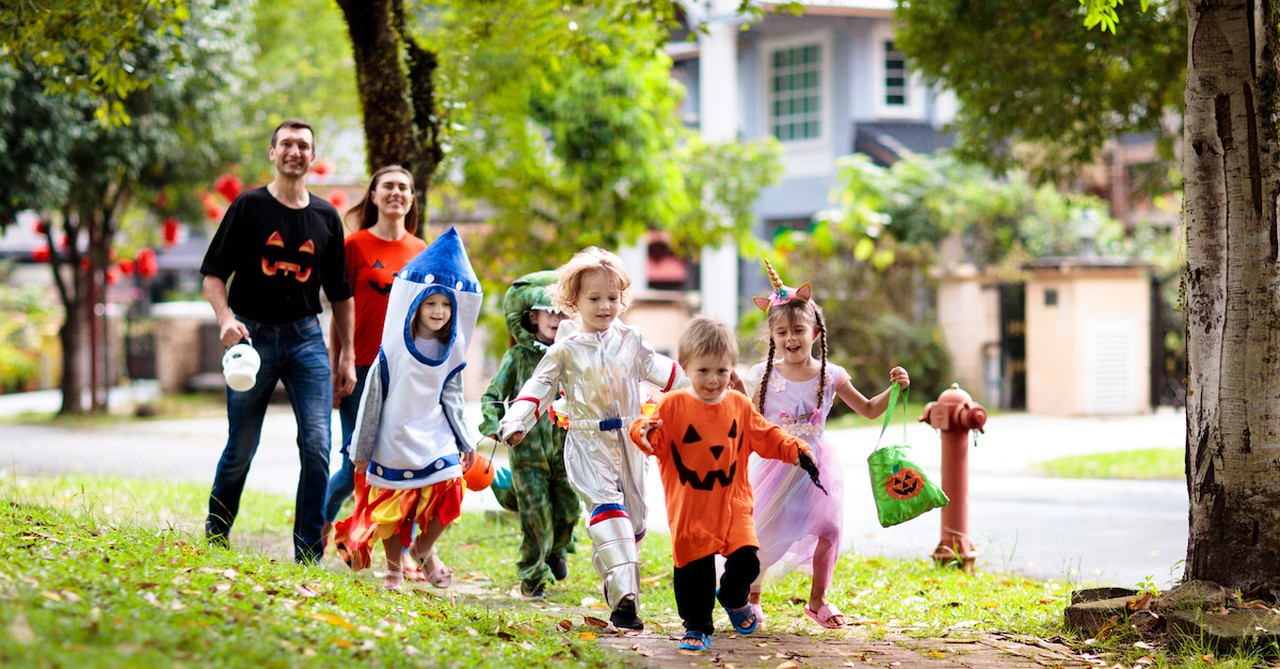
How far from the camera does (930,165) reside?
20125mm

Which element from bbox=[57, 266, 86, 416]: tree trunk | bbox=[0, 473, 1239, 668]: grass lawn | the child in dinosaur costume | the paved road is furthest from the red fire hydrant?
bbox=[57, 266, 86, 416]: tree trunk

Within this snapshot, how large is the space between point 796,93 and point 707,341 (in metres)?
19.8

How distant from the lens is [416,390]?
5.77 metres

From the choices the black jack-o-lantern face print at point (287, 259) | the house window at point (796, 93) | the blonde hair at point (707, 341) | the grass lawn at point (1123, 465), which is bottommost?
the grass lawn at point (1123, 465)

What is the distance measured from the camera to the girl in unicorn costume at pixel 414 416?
577 centimetres

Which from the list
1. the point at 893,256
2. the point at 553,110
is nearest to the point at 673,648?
the point at 553,110

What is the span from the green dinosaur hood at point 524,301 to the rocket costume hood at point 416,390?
45 cm

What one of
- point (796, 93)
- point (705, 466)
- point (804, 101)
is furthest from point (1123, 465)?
point (796, 93)

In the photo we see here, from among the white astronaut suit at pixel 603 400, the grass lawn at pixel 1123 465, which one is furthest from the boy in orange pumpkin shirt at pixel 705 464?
the grass lawn at pixel 1123 465

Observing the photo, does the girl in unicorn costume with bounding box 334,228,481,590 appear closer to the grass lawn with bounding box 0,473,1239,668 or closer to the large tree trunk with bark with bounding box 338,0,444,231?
the grass lawn with bounding box 0,473,1239,668

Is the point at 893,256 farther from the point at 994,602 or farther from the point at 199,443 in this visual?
the point at 994,602

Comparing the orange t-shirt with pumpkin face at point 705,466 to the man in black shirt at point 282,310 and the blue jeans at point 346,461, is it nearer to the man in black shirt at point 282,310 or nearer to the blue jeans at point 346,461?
the man in black shirt at point 282,310

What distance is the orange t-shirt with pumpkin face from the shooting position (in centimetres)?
497

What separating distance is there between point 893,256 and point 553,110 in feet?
21.1
